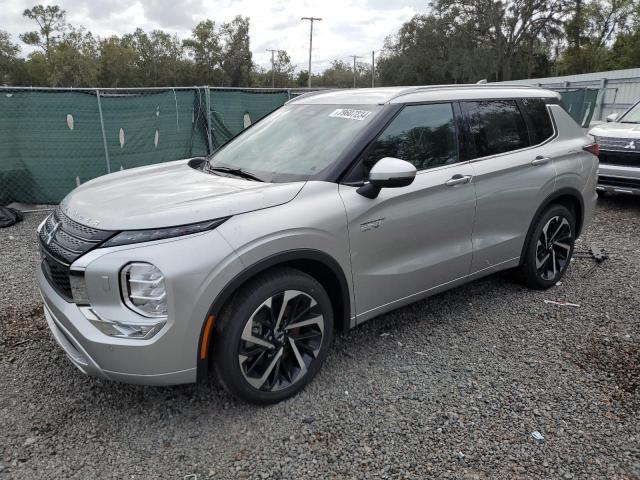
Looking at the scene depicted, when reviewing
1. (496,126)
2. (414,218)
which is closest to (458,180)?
(414,218)

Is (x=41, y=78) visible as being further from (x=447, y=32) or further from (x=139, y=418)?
(x=139, y=418)

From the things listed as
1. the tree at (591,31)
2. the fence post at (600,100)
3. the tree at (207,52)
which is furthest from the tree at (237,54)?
the fence post at (600,100)

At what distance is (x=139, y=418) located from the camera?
108 inches

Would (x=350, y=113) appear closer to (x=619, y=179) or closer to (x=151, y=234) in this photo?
(x=151, y=234)

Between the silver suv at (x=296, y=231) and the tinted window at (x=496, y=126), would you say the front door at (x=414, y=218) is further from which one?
the tinted window at (x=496, y=126)

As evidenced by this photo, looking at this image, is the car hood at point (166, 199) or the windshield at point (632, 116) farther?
the windshield at point (632, 116)

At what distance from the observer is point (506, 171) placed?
3816mm

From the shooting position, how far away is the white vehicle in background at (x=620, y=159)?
7348mm

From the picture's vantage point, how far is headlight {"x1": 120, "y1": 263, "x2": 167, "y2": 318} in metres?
2.31

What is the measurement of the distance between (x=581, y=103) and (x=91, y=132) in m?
14.8

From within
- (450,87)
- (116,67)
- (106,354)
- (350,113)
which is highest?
(116,67)

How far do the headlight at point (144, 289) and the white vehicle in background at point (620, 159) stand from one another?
7412mm

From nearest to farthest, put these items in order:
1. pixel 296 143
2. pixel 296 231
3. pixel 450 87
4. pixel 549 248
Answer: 1. pixel 296 231
2. pixel 296 143
3. pixel 450 87
4. pixel 549 248

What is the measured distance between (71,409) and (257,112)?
293 inches
